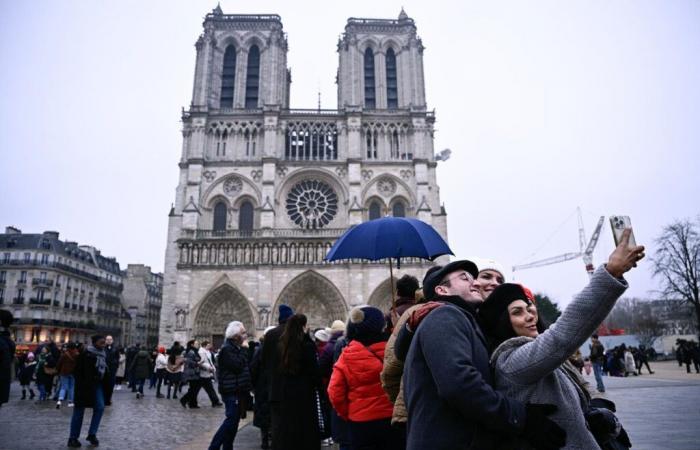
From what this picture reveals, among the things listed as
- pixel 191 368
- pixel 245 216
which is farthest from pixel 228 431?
pixel 245 216


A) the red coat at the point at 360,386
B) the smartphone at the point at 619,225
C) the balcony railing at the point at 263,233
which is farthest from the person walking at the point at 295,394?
the balcony railing at the point at 263,233

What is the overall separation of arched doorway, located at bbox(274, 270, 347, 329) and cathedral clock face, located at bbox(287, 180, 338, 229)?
3.74 meters

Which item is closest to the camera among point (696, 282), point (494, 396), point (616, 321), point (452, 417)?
point (494, 396)

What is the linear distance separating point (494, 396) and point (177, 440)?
6.00m

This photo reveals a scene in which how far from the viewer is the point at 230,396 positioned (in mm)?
5312

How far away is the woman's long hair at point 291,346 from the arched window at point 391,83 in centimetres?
2974

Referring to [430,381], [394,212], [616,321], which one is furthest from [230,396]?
[616,321]

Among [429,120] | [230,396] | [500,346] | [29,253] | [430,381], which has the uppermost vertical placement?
[429,120]

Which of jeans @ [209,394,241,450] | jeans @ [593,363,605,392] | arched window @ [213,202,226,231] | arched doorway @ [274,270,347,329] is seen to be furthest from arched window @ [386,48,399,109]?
jeans @ [209,394,241,450]

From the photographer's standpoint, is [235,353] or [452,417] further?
[235,353]

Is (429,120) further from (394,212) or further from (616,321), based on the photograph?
(616,321)

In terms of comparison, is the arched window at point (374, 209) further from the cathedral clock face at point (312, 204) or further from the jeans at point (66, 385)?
the jeans at point (66, 385)

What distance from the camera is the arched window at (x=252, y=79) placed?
3231cm

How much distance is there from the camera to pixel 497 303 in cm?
227
